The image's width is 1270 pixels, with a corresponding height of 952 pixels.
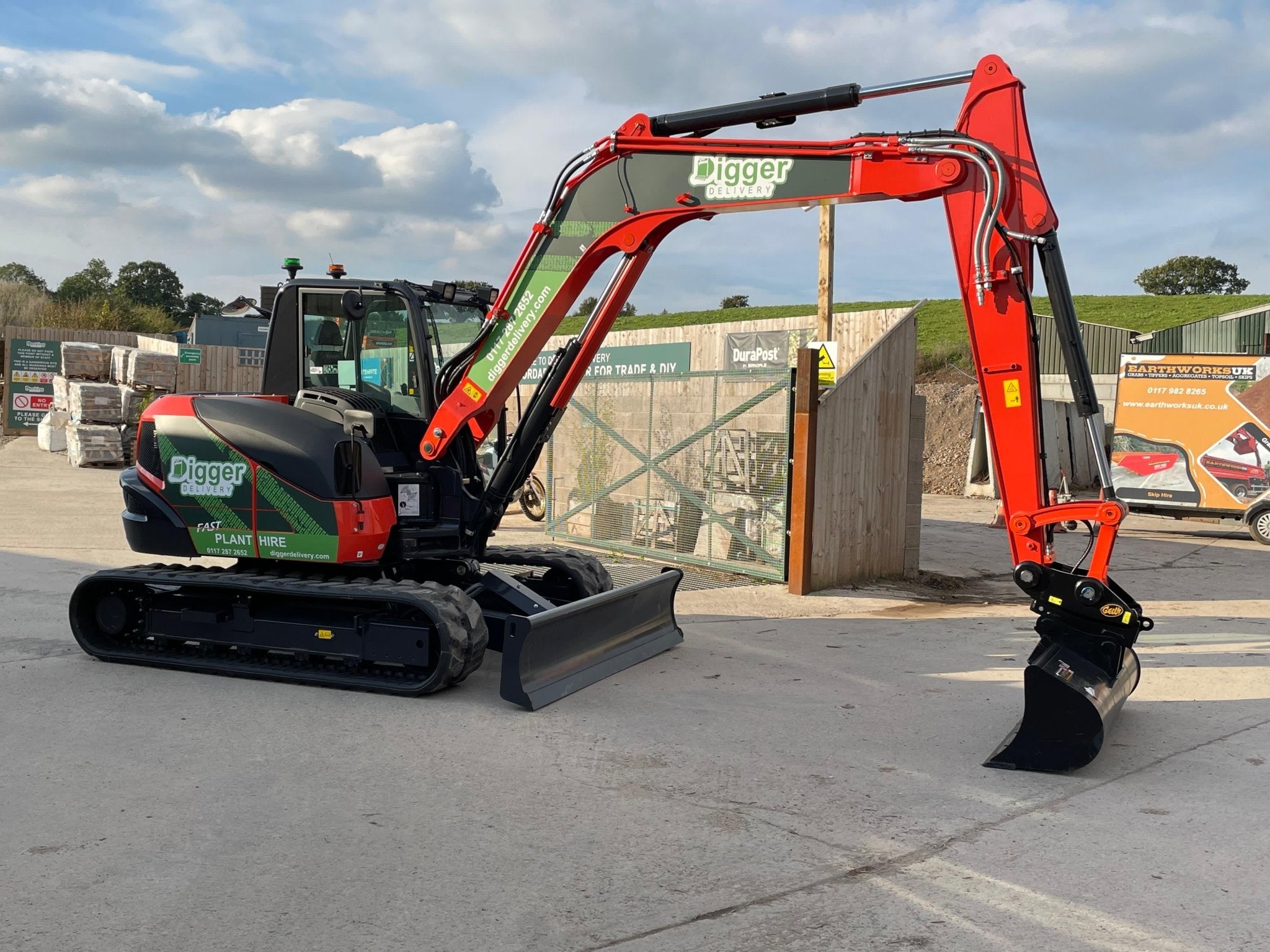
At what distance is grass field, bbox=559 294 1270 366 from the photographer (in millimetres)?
46875

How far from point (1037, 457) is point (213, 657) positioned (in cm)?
562

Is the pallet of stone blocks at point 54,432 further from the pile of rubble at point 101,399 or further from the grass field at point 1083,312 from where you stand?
the grass field at point 1083,312

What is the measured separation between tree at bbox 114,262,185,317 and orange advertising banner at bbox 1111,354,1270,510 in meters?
81.9

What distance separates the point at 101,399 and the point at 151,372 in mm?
1585

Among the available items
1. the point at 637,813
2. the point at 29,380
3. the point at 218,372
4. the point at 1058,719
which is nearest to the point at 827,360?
the point at 1058,719

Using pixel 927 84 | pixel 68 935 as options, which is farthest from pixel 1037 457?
pixel 68 935

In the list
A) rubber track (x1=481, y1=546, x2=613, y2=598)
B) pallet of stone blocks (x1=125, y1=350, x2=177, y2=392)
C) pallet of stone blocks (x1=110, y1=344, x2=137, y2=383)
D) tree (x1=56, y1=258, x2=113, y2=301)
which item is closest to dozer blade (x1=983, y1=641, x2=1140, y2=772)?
rubber track (x1=481, y1=546, x2=613, y2=598)

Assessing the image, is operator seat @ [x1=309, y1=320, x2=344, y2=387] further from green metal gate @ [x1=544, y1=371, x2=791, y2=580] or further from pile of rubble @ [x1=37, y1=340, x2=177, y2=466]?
pile of rubble @ [x1=37, y1=340, x2=177, y2=466]

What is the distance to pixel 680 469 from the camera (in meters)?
13.0

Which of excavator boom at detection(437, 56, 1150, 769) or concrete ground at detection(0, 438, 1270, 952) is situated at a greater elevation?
excavator boom at detection(437, 56, 1150, 769)

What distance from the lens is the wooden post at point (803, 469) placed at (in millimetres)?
11250

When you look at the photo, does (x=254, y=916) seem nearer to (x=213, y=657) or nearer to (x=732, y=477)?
(x=213, y=657)

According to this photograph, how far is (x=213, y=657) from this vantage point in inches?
305

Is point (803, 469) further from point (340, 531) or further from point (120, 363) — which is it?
point (120, 363)
